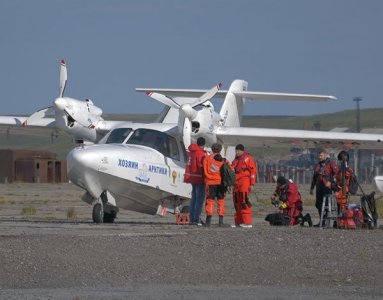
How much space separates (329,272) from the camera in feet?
48.0

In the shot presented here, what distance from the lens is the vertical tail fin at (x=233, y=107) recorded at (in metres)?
30.3

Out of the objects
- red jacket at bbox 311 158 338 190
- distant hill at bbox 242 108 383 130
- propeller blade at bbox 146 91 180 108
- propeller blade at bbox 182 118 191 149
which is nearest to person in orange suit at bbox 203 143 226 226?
red jacket at bbox 311 158 338 190

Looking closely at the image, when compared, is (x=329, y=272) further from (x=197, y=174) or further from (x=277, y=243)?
(x=197, y=174)

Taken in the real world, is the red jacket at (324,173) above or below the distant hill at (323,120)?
below

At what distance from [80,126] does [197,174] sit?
20.8 feet

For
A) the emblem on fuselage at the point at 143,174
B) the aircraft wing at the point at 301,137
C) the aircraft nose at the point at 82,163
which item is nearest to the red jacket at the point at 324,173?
the emblem on fuselage at the point at 143,174

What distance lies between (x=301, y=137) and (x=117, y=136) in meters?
5.61

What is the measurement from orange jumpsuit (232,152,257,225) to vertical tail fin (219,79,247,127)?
24.1ft

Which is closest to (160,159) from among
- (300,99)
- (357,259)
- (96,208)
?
(96,208)

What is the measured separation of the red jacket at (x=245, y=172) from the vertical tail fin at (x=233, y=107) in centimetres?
730

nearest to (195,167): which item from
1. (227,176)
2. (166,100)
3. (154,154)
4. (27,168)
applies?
(227,176)

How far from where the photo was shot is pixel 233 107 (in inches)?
1222

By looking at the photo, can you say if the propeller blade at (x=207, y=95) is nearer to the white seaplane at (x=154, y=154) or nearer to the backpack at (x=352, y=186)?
the white seaplane at (x=154, y=154)

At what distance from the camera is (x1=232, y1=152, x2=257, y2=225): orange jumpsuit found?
2209 centimetres
